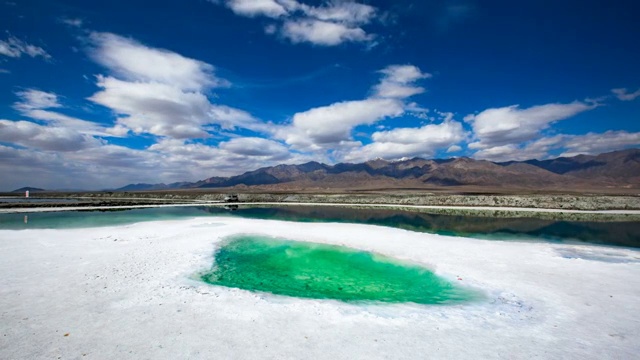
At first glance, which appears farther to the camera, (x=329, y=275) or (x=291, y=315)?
(x=329, y=275)

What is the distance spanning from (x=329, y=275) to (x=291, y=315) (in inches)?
185

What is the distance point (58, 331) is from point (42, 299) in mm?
2762

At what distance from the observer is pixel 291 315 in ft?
25.3

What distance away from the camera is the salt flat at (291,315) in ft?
19.5

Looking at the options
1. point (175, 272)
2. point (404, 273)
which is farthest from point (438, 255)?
point (175, 272)

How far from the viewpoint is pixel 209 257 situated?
46.9 feet

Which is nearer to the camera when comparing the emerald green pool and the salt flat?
the salt flat

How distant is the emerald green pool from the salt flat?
0.75 m

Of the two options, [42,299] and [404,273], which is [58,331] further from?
[404,273]

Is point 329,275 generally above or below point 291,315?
below

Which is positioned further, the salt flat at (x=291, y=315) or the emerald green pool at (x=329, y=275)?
the emerald green pool at (x=329, y=275)

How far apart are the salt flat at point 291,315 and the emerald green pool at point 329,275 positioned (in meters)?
0.75

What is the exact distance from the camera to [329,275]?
1223cm

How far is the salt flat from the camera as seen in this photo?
19.5ft
